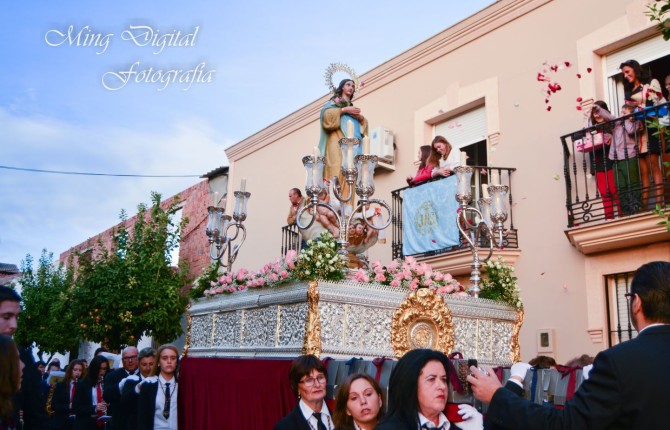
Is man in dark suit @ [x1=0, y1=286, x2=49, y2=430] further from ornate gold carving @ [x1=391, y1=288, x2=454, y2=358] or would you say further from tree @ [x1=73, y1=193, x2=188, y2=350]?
tree @ [x1=73, y1=193, x2=188, y2=350]

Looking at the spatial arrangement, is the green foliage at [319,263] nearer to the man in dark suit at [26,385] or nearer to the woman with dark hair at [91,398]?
the man in dark suit at [26,385]

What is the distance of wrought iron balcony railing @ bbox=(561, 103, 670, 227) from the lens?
7.62 m

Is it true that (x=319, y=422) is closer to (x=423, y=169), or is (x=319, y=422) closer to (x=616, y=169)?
(x=616, y=169)

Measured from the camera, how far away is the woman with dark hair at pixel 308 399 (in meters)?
3.47

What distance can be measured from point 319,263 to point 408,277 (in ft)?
3.46

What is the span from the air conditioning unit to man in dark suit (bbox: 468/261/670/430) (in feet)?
31.0

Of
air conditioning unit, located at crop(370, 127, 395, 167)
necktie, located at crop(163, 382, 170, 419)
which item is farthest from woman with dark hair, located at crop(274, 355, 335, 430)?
air conditioning unit, located at crop(370, 127, 395, 167)

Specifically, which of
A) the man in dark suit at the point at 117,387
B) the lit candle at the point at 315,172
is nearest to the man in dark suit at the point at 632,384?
the lit candle at the point at 315,172

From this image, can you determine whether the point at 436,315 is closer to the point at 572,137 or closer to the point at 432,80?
the point at 572,137

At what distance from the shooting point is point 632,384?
6.67ft

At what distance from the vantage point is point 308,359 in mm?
3877

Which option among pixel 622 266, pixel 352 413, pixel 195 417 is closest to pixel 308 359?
pixel 352 413

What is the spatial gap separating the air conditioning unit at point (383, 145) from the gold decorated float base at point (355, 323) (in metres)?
5.79

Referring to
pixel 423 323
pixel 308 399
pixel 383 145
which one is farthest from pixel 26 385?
pixel 383 145
